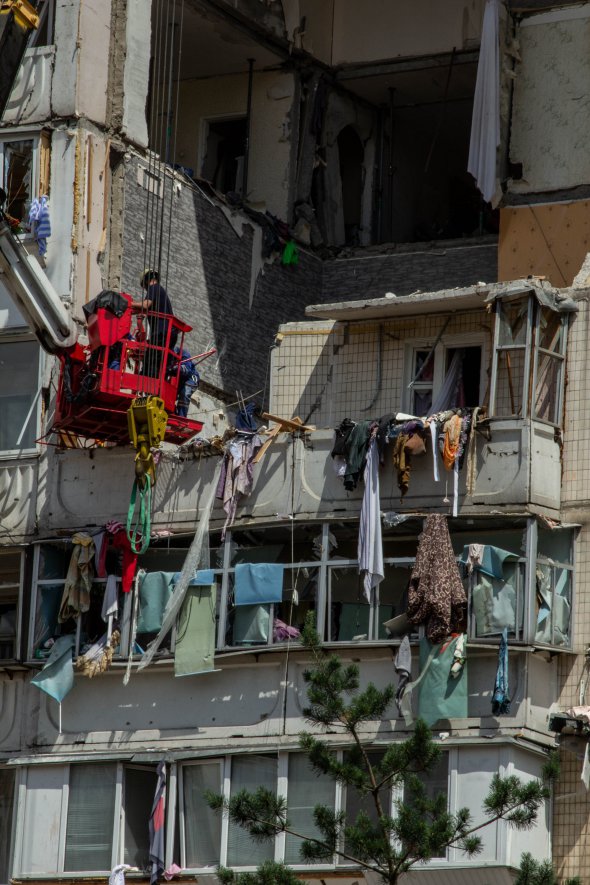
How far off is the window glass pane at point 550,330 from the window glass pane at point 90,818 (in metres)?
8.71

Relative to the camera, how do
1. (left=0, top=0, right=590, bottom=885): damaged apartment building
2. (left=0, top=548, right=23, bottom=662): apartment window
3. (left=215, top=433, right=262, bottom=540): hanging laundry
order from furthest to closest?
1. (left=0, top=548, right=23, bottom=662): apartment window
2. (left=215, top=433, right=262, bottom=540): hanging laundry
3. (left=0, top=0, right=590, bottom=885): damaged apartment building

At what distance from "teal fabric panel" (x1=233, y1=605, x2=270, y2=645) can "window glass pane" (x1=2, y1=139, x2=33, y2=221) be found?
8.18m

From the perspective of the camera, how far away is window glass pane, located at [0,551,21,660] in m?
37.5

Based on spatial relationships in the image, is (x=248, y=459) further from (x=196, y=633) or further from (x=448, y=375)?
(x=448, y=375)

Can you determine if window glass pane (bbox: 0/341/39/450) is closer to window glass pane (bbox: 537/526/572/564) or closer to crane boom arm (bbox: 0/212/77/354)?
crane boom arm (bbox: 0/212/77/354)

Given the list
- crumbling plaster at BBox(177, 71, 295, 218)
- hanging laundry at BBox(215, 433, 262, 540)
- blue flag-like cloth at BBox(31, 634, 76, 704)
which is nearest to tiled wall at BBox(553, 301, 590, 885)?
hanging laundry at BBox(215, 433, 262, 540)

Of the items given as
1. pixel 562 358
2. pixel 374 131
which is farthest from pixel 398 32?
pixel 562 358

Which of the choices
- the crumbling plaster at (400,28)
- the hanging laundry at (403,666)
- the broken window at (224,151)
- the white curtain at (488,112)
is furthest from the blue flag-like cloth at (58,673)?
the crumbling plaster at (400,28)

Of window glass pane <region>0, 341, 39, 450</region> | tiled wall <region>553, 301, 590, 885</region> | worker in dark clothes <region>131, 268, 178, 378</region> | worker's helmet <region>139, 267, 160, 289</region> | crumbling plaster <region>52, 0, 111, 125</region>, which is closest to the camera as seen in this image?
tiled wall <region>553, 301, 590, 885</region>

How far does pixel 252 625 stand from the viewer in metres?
34.7

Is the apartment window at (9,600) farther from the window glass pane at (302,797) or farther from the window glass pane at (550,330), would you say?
the window glass pane at (550,330)

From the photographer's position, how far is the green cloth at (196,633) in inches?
1369

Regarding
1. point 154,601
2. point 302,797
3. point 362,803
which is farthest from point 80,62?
point 362,803

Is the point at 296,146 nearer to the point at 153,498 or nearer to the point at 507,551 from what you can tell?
the point at 153,498
